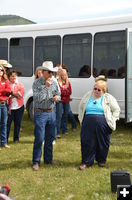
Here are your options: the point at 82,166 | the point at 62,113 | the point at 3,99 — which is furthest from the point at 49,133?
the point at 62,113

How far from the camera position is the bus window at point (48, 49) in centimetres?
1121

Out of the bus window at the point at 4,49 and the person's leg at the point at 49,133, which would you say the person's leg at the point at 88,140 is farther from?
the bus window at the point at 4,49

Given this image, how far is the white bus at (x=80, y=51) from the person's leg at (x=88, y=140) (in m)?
2.93

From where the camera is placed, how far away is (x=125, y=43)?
916 centimetres

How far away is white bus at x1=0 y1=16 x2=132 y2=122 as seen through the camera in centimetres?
968

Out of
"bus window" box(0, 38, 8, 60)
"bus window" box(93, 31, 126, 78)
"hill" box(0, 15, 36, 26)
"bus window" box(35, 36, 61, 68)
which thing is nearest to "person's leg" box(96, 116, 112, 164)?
"bus window" box(93, 31, 126, 78)

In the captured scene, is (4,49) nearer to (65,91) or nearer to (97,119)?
(65,91)

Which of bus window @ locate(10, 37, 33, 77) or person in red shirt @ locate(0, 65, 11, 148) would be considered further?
bus window @ locate(10, 37, 33, 77)

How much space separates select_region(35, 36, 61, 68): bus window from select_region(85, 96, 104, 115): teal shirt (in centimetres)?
522

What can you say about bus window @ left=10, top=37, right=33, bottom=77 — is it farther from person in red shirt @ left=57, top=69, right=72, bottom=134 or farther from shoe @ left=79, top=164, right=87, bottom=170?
shoe @ left=79, top=164, right=87, bottom=170

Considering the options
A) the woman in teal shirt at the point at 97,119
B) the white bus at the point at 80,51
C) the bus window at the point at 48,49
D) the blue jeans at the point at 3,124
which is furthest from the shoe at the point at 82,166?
the bus window at the point at 48,49

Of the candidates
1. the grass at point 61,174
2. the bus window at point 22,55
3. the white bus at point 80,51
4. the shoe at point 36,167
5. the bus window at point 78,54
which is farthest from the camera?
the bus window at point 22,55

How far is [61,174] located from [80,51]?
5.41 metres

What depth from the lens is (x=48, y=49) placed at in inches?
451
